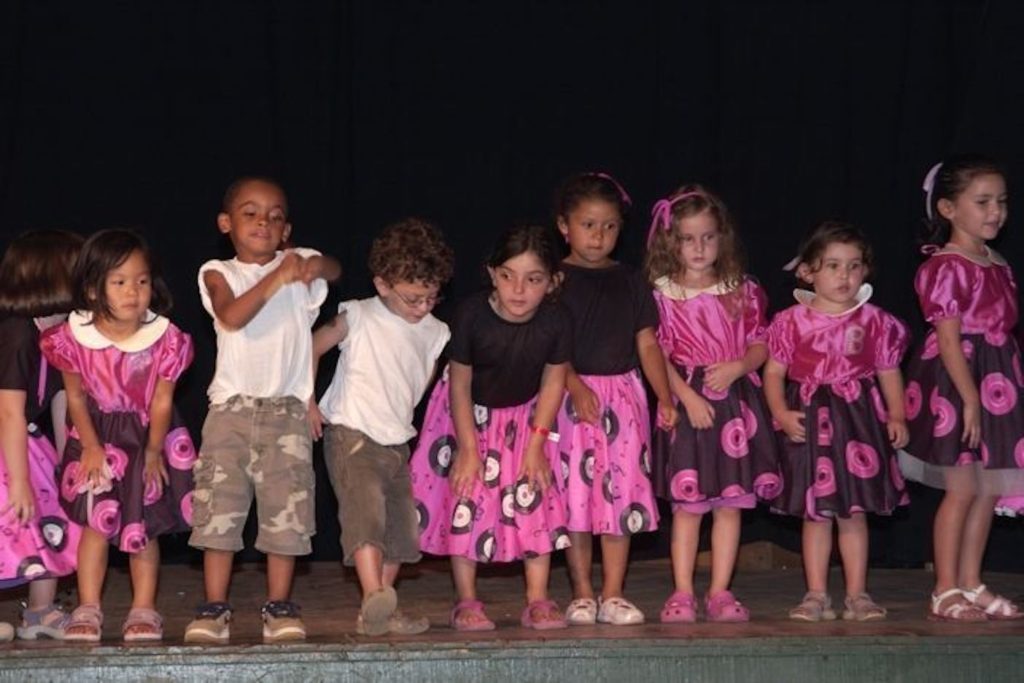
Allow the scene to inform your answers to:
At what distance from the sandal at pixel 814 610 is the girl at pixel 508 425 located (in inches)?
26.7

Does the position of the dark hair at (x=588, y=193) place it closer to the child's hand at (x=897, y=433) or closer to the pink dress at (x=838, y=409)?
the pink dress at (x=838, y=409)

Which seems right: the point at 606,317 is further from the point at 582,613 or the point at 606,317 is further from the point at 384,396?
the point at 582,613

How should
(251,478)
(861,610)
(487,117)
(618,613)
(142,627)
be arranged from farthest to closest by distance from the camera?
(487,117) → (861,610) → (618,613) → (251,478) → (142,627)

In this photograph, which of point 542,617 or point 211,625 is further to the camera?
point 542,617

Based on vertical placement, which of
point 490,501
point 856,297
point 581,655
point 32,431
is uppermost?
point 856,297

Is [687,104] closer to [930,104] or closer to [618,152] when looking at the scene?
[618,152]

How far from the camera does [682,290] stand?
17.6 feet

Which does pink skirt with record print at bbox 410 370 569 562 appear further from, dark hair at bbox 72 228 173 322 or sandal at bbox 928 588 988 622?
sandal at bbox 928 588 988 622

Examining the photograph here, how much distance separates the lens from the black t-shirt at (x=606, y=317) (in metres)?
5.33

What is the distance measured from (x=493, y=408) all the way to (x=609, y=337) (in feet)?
1.24

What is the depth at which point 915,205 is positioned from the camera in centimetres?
678

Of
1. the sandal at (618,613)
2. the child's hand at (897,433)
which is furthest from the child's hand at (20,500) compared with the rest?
the child's hand at (897,433)

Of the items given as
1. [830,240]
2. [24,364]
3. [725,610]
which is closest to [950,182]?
[830,240]

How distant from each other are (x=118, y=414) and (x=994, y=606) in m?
2.40
